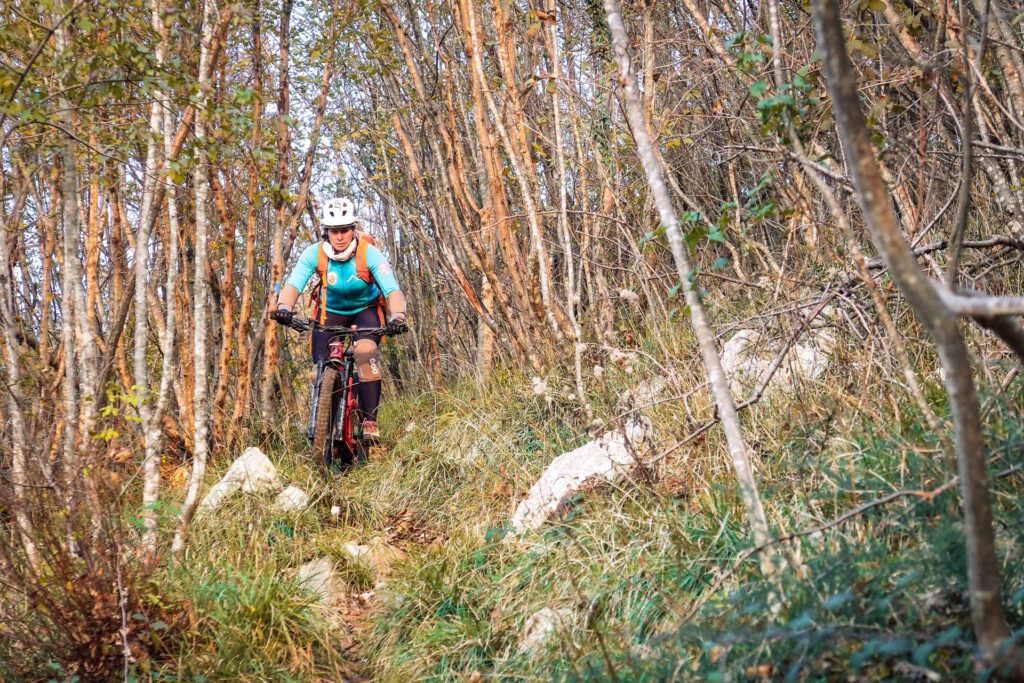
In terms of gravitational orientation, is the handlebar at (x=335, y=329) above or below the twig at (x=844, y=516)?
above

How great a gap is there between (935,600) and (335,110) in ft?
28.4

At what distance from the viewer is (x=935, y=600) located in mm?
2053

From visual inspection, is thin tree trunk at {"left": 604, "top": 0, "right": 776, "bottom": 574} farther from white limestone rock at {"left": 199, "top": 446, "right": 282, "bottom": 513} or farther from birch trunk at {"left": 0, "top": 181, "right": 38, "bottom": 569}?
white limestone rock at {"left": 199, "top": 446, "right": 282, "bottom": 513}

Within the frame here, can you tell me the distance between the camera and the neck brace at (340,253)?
6033mm

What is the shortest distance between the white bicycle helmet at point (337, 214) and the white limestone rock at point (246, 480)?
1.61 metres

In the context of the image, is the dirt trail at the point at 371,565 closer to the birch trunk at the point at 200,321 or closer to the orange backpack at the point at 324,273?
the birch trunk at the point at 200,321

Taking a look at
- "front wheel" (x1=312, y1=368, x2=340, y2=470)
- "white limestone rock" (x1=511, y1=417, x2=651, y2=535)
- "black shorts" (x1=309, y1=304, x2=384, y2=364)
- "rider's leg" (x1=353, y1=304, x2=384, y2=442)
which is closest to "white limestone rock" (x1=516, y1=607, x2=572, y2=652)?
"white limestone rock" (x1=511, y1=417, x2=651, y2=535)

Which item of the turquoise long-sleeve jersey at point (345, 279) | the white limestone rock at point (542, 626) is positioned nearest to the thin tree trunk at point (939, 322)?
the white limestone rock at point (542, 626)

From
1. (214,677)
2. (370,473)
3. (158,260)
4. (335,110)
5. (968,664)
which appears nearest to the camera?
(968,664)

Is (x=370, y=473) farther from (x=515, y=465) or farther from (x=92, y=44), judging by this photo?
(x=92, y=44)

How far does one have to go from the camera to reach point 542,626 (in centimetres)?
328

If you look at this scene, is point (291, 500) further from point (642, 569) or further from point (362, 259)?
point (642, 569)

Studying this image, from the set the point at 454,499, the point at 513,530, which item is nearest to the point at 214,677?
the point at 513,530

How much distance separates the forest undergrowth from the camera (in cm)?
213
